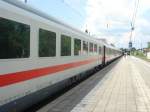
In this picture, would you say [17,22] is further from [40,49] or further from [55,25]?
[55,25]

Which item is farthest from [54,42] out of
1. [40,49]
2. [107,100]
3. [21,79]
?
[21,79]

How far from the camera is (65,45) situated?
46.4 ft

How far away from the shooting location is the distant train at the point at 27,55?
774cm

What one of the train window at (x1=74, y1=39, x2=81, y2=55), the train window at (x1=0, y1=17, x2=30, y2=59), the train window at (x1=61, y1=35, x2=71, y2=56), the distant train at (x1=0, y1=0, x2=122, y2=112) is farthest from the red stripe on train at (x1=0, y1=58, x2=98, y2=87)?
the train window at (x1=74, y1=39, x2=81, y2=55)

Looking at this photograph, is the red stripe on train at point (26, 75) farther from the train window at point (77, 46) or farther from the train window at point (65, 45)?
the train window at point (77, 46)

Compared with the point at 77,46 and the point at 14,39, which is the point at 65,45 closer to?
the point at 77,46

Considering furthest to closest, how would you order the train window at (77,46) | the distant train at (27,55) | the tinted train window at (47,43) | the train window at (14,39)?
the train window at (77,46)
the tinted train window at (47,43)
the distant train at (27,55)
the train window at (14,39)

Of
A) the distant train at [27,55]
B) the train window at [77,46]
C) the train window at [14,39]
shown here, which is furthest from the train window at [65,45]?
the train window at [14,39]

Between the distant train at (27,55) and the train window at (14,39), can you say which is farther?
the distant train at (27,55)

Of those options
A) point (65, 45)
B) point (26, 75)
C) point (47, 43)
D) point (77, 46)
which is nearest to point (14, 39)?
point (26, 75)

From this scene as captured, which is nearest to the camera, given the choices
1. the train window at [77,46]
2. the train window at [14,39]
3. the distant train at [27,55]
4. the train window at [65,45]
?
the train window at [14,39]

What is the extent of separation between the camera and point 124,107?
35.7 ft

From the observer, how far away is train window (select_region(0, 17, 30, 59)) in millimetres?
7632

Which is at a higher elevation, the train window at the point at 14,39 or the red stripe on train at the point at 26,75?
the train window at the point at 14,39
